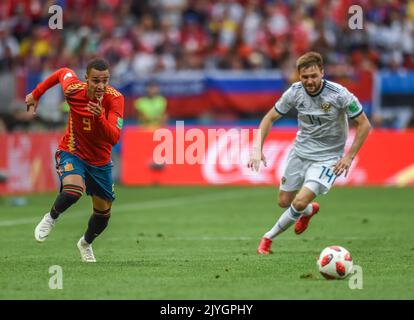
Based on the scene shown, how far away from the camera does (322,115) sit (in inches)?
507

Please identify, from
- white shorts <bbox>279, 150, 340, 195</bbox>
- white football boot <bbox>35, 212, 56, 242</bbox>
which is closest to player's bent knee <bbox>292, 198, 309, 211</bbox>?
white shorts <bbox>279, 150, 340, 195</bbox>

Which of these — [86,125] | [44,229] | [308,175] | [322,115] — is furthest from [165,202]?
[44,229]

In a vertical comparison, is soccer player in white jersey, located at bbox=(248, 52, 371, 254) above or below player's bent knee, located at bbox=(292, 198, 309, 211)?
above

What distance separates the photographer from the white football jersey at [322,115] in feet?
41.7

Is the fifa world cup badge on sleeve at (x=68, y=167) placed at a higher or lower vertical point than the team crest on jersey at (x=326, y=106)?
lower

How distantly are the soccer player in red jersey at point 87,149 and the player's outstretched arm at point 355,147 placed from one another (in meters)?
2.54

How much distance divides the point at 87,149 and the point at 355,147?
121 inches

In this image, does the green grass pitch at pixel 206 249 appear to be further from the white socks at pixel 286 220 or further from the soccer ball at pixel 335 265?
the white socks at pixel 286 220

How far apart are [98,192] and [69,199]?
0.47m

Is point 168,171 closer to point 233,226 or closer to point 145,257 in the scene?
point 233,226

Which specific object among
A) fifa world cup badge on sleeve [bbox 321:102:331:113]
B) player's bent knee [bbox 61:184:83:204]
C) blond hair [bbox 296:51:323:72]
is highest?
blond hair [bbox 296:51:323:72]

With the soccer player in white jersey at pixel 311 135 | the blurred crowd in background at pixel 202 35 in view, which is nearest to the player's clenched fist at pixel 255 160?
the soccer player in white jersey at pixel 311 135

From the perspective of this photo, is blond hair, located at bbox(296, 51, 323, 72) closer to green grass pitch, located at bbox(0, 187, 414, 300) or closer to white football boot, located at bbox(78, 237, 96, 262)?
green grass pitch, located at bbox(0, 187, 414, 300)

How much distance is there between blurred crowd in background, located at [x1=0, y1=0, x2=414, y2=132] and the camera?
2867 centimetres
